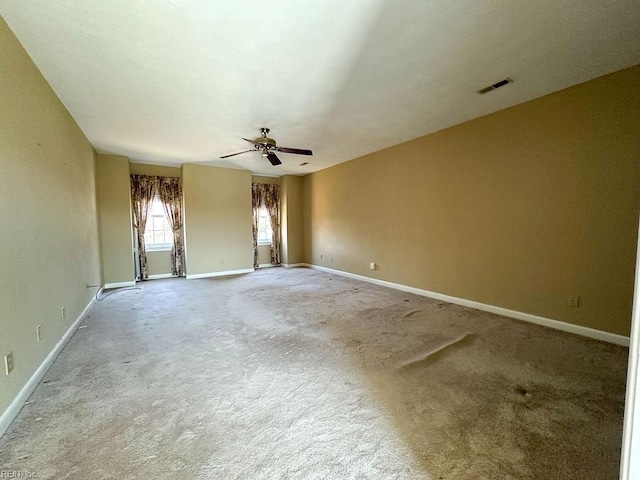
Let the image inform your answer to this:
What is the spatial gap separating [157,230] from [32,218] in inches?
175

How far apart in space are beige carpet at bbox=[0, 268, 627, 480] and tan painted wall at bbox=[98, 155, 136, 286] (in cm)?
260

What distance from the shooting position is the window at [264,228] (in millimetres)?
7805

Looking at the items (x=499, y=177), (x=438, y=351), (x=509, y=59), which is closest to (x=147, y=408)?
(x=438, y=351)

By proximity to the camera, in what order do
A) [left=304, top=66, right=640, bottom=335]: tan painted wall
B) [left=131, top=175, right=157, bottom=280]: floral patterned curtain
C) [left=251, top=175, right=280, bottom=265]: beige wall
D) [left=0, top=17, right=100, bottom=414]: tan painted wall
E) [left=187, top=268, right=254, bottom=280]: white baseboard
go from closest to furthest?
[left=0, top=17, right=100, bottom=414]: tan painted wall
[left=304, top=66, right=640, bottom=335]: tan painted wall
[left=131, top=175, right=157, bottom=280]: floral patterned curtain
[left=187, top=268, right=254, bottom=280]: white baseboard
[left=251, top=175, right=280, bottom=265]: beige wall

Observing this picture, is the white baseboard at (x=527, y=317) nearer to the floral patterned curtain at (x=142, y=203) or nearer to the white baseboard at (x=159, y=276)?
the white baseboard at (x=159, y=276)

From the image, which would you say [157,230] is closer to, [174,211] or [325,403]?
[174,211]

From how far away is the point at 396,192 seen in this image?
5.07 metres

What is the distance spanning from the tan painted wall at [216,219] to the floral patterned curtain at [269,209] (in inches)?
19.6

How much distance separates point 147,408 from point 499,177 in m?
4.45

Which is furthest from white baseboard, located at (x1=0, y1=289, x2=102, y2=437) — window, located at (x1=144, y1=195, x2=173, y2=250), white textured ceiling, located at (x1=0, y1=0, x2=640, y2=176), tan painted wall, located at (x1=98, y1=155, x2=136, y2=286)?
window, located at (x1=144, y1=195, x2=173, y2=250)

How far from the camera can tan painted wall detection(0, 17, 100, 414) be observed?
5.94 feet

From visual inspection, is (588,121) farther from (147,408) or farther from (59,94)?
(59,94)

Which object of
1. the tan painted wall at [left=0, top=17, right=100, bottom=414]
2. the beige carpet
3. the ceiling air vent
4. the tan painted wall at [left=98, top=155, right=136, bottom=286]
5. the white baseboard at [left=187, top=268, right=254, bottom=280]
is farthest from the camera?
the white baseboard at [left=187, top=268, right=254, bottom=280]

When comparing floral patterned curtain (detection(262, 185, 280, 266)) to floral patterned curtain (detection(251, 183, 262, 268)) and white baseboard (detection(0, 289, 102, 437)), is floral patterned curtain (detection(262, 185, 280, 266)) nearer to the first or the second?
floral patterned curtain (detection(251, 183, 262, 268))
